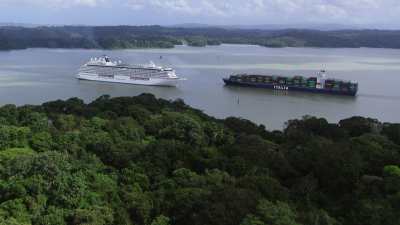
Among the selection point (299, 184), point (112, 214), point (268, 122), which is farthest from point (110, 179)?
point (268, 122)

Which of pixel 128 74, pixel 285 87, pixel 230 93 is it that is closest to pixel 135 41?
pixel 128 74

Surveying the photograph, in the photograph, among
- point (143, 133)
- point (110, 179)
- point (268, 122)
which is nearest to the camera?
point (110, 179)

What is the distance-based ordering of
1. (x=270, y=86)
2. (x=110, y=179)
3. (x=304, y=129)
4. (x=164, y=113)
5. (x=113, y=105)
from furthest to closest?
(x=270, y=86) → (x=113, y=105) → (x=164, y=113) → (x=304, y=129) → (x=110, y=179)

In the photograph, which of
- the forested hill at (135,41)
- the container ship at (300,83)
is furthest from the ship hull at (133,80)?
the forested hill at (135,41)

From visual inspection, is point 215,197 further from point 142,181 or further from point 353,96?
point 353,96

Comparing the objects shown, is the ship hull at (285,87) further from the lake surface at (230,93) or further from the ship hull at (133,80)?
the ship hull at (133,80)

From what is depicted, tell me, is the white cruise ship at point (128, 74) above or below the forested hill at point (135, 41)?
below
